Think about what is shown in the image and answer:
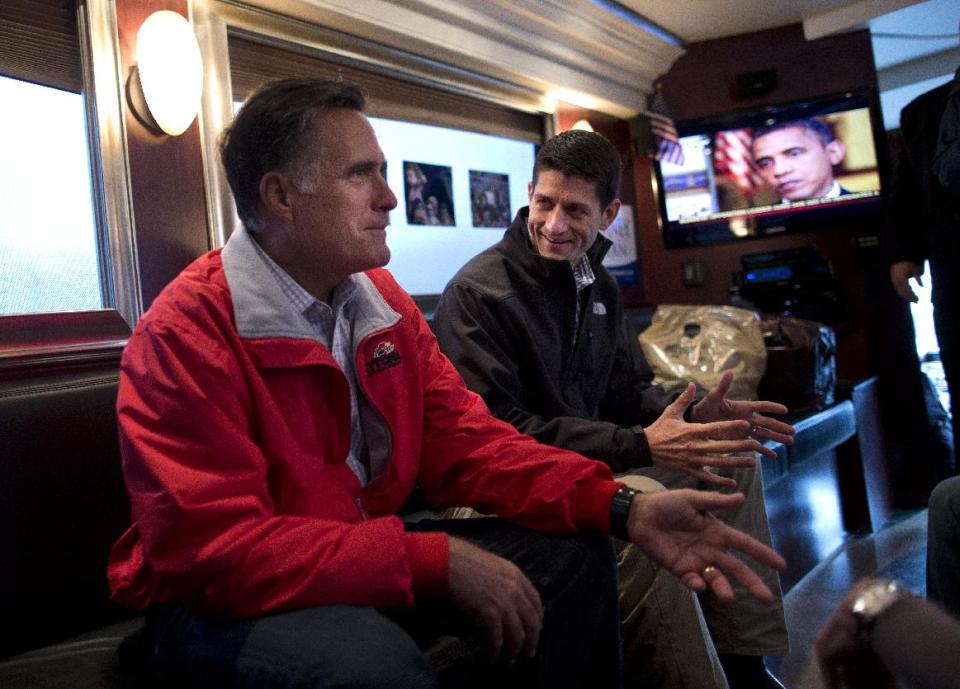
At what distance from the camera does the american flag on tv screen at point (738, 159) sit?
4.23m

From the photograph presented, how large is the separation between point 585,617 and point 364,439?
1.60ft

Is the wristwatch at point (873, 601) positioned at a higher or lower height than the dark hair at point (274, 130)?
lower

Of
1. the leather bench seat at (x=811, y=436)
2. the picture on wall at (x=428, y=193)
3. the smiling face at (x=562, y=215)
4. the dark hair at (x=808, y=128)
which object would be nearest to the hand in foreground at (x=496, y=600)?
the smiling face at (x=562, y=215)

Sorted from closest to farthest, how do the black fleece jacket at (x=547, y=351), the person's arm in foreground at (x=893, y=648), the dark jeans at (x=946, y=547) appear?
the person's arm in foreground at (x=893, y=648) < the dark jeans at (x=946, y=547) < the black fleece jacket at (x=547, y=351)

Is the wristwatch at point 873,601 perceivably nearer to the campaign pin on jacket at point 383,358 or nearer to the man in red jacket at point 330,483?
the man in red jacket at point 330,483

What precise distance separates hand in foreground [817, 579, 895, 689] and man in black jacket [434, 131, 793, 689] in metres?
0.84

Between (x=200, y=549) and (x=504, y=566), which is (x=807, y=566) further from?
(x=200, y=549)

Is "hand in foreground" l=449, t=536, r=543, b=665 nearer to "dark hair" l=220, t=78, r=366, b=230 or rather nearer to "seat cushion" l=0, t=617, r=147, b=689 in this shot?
"seat cushion" l=0, t=617, r=147, b=689

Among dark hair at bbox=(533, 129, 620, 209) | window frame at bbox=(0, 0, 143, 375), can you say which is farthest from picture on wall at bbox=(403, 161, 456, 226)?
window frame at bbox=(0, 0, 143, 375)

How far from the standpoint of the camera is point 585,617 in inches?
53.3

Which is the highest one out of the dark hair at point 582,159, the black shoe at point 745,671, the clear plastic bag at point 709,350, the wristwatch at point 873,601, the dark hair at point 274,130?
the dark hair at point 582,159

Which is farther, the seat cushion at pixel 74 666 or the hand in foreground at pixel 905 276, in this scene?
the hand in foreground at pixel 905 276

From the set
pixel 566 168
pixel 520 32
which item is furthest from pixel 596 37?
pixel 566 168

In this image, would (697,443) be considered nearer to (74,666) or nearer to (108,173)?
(74,666)
